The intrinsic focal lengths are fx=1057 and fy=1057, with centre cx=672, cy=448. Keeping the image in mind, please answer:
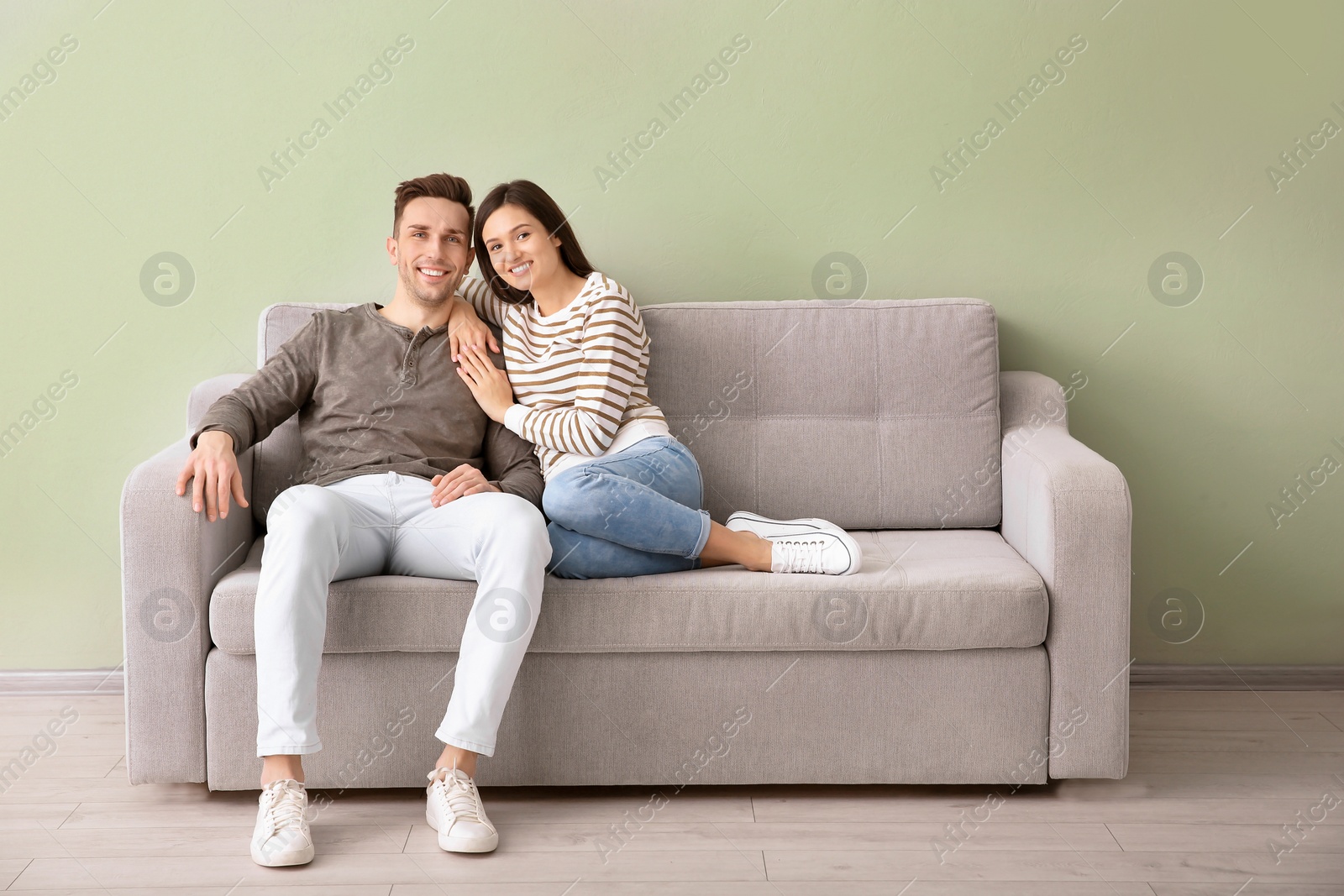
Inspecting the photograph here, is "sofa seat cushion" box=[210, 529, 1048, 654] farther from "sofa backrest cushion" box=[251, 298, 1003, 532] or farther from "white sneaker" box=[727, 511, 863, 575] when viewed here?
"sofa backrest cushion" box=[251, 298, 1003, 532]

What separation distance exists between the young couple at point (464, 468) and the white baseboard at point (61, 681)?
905 millimetres

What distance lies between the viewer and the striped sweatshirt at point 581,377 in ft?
6.84

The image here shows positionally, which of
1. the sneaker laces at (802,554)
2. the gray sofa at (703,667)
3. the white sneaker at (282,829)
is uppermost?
the sneaker laces at (802,554)

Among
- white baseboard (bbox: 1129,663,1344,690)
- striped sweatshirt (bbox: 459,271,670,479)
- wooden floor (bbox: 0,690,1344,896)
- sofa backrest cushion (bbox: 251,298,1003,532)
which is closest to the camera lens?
wooden floor (bbox: 0,690,1344,896)

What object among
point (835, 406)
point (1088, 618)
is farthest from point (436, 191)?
point (1088, 618)

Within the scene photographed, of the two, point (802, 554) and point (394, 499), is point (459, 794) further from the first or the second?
point (802, 554)

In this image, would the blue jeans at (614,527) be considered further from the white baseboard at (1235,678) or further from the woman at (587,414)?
the white baseboard at (1235,678)

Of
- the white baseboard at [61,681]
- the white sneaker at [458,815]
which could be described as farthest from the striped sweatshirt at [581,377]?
the white baseboard at [61,681]

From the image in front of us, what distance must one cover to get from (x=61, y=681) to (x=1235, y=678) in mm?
2839

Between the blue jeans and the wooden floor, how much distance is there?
0.44 m

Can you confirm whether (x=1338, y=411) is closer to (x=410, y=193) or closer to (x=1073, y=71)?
(x=1073, y=71)

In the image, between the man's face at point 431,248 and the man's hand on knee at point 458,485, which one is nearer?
the man's hand on knee at point 458,485

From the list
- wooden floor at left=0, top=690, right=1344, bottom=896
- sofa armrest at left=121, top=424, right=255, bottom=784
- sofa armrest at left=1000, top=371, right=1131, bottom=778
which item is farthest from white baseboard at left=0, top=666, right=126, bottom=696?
sofa armrest at left=1000, top=371, right=1131, bottom=778

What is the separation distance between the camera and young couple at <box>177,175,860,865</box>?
1.75 meters
